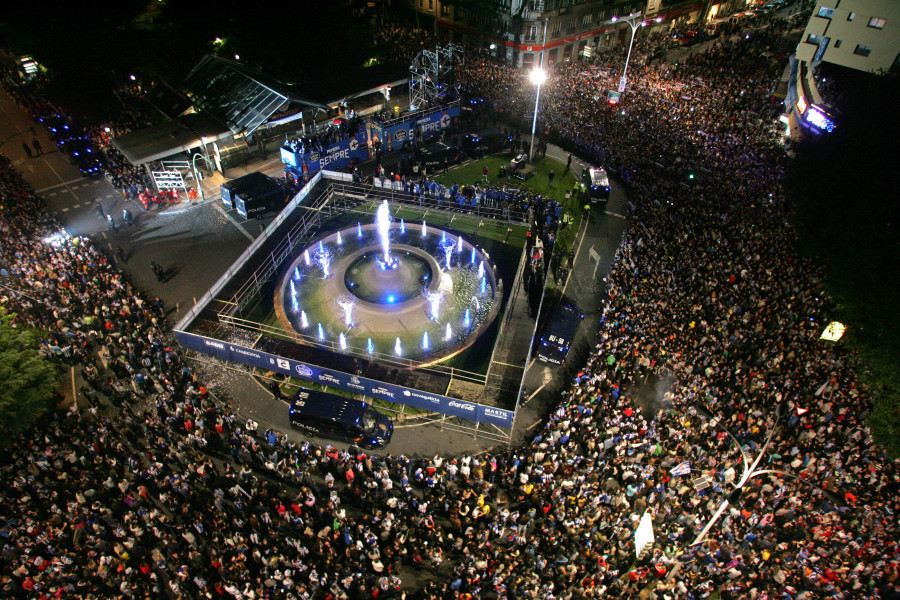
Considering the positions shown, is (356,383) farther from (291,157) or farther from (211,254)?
(291,157)

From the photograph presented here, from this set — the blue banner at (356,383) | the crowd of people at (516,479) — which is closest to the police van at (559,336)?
the crowd of people at (516,479)

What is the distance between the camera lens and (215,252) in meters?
33.6

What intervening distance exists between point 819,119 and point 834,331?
26.1 m

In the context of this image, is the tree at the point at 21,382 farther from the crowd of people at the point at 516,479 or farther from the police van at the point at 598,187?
the police van at the point at 598,187

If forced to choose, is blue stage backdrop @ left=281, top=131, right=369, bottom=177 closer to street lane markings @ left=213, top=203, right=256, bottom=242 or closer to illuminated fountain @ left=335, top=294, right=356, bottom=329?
street lane markings @ left=213, top=203, right=256, bottom=242

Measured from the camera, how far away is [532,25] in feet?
217

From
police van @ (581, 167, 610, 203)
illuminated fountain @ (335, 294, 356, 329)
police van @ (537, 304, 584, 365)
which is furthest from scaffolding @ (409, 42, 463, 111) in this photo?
police van @ (537, 304, 584, 365)

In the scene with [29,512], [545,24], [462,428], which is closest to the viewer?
[29,512]

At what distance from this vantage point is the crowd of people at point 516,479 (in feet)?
53.8

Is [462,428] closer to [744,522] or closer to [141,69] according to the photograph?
[744,522]

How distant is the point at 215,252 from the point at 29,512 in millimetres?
19149

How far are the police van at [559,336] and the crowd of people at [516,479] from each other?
1.54 metres

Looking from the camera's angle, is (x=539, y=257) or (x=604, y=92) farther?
(x=604, y=92)

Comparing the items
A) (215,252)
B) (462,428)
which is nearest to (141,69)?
(215,252)
